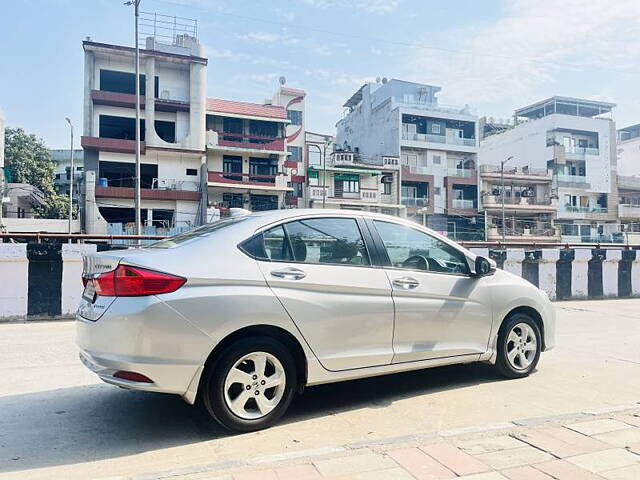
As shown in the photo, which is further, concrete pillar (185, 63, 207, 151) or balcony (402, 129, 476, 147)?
balcony (402, 129, 476, 147)

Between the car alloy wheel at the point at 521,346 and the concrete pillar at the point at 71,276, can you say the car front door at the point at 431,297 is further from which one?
the concrete pillar at the point at 71,276

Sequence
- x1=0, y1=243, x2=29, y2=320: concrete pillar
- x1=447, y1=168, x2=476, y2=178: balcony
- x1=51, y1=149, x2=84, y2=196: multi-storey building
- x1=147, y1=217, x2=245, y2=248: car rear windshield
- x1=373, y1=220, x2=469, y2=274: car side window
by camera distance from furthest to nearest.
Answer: x1=51, y1=149, x2=84, y2=196: multi-storey building
x1=447, y1=168, x2=476, y2=178: balcony
x1=0, y1=243, x2=29, y2=320: concrete pillar
x1=373, y1=220, x2=469, y2=274: car side window
x1=147, y1=217, x2=245, y2=248: car rear windshield

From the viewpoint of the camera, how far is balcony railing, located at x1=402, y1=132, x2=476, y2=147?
40.8 metres

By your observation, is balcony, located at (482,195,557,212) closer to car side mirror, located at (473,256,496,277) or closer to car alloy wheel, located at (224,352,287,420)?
car side mirror, located at (473,256,496,277)

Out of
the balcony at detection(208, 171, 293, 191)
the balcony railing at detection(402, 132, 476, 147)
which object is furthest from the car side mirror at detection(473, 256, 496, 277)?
the balcony railing at detection(402, 132, 476, 147)

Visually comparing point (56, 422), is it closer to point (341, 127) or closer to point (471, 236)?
point (471, 236)

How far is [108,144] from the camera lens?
3152 cm

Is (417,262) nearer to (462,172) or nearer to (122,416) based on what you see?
(122,416)

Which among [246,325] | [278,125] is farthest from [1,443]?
[278,125]

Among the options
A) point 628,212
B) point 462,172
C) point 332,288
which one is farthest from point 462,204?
point 332,288

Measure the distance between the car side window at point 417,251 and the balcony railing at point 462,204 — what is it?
38294 mm

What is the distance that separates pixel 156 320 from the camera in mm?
2908

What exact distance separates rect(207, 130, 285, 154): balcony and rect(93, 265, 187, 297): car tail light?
A: 106 ft

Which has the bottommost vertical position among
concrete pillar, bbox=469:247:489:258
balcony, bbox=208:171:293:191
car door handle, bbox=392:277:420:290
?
car door handle, bbox=392:277:420:290
